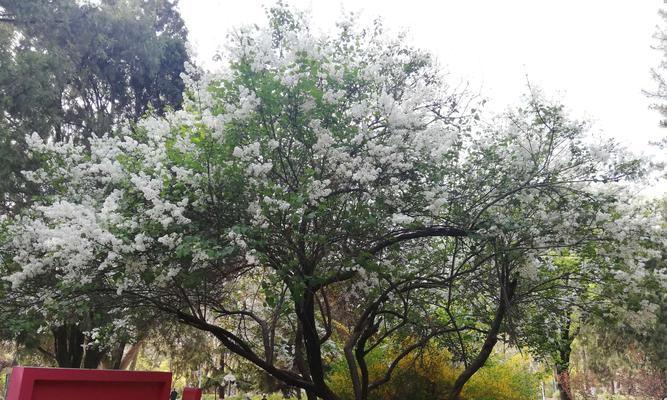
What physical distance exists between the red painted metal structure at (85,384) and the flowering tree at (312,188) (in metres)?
0.90

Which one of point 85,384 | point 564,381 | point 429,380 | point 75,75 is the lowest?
point 85,384

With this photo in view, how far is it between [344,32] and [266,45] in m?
1.35

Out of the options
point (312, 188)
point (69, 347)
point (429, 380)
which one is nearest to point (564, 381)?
point (429, 380)

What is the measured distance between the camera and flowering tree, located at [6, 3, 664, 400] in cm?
500

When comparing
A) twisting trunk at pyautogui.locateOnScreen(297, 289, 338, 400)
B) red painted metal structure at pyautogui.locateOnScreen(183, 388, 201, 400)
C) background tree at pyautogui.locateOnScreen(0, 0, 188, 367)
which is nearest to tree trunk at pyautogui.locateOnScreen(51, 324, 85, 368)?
background tree at pyautogui.locateOnScreen(0, 0, 188, 367)

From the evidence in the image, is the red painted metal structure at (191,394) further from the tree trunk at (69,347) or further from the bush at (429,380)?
the tree trunk at (69,347)

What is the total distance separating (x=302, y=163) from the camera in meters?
5.72

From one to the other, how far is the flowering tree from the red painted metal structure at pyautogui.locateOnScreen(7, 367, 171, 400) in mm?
→ 898

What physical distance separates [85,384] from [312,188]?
11.4ft

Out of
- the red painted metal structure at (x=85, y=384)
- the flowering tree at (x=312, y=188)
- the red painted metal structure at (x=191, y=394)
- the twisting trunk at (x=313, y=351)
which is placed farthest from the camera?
the red painted metal structure at (x=191, y=394)

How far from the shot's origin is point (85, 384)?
20.0 feet

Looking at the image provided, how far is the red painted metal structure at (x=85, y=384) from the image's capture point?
18.1ft

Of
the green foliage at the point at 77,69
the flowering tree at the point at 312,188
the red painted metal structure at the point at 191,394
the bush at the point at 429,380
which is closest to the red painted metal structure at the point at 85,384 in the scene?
the flowering tree at the point at 312,188

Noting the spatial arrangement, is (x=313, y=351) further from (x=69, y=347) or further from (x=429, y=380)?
(x=69, y=347)
